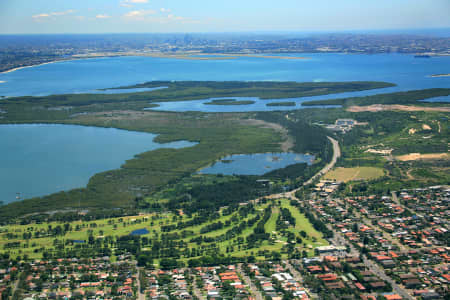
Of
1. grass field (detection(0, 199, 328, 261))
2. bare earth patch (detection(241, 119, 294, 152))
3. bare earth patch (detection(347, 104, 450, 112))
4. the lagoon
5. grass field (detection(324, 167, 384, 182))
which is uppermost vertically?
the lagoon

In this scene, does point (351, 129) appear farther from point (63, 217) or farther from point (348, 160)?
point (63, 217)

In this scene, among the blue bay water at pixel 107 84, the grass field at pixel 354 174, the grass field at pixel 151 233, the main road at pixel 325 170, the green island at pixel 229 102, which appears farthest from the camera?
the green island at pixel 229 102

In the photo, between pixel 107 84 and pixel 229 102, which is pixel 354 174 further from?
pixel 107 84

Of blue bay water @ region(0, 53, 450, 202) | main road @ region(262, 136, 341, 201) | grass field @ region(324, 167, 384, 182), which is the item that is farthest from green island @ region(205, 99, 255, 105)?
grass field @ region(324, 167, 384, 182)

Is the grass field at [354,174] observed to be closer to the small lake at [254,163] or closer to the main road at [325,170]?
the main road at [325,170]

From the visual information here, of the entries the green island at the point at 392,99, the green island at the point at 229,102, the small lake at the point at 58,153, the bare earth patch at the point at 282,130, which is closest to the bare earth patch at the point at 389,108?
the green island at the point at 392,99

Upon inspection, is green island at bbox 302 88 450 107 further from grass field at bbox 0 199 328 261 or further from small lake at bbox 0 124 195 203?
grass field at bbox 0 199 328 261

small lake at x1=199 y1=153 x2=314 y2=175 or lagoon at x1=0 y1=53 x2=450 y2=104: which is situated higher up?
lagoon at x1=0 y1=53 x2=450 y2=104
